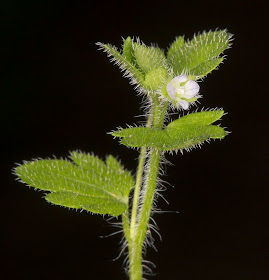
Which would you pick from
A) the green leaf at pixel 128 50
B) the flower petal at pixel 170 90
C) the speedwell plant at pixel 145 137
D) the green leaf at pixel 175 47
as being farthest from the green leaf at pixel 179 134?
the green leaf at pixel 175 47

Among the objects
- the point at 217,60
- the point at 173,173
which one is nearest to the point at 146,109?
the point at 217,60

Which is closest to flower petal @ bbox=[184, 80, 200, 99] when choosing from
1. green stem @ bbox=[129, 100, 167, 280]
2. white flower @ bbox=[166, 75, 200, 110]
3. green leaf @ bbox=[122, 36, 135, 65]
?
white flower @ bbox=[166, 75, 200, 110]

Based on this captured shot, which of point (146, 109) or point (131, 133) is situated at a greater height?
point (146, 109)

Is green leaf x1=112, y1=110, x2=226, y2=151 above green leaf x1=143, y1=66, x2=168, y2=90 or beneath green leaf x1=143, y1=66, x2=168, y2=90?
beneath

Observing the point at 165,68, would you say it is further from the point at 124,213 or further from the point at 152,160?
the point at 124,213

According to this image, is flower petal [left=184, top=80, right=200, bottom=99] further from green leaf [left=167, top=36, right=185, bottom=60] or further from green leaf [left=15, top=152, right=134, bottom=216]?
green leaf [left=15, top=152, right=134, bottom=216]

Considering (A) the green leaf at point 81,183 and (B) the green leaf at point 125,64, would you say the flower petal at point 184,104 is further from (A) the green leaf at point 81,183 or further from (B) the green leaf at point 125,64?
(A) the green leaf at point 81,183
